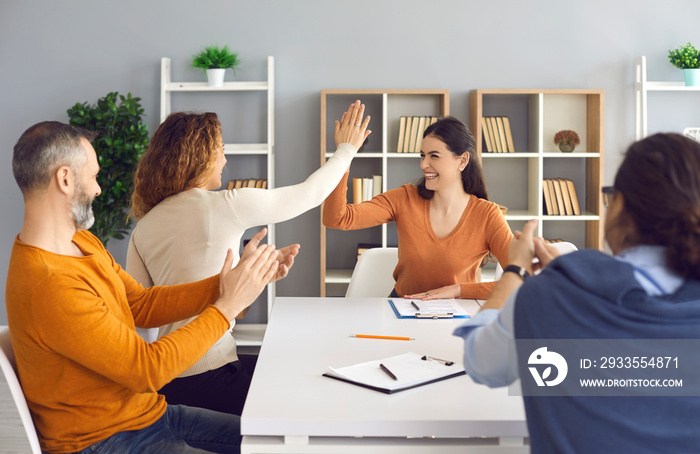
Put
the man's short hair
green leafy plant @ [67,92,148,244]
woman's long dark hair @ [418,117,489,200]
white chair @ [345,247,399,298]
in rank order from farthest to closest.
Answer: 1. green leafy plant @ [67,92,148,244]
2. white chair @ [345,247,399,298]
3. woman's long dark hair @ [418,117,489,200]
4. the man's short hair

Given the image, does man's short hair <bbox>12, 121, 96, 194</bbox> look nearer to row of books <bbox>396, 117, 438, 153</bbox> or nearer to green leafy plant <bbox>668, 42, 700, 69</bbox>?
row of books <bbox>396, 117, 438, 153</bbox>

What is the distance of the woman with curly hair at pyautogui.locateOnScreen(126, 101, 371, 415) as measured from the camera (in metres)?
1.98

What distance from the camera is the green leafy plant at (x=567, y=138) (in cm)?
450

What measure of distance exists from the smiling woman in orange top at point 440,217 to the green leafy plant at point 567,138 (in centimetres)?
192

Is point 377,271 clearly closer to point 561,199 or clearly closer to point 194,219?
point 194,219

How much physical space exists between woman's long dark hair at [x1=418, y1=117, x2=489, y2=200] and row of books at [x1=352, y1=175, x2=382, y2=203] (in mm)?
1659

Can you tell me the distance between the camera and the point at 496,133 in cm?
446

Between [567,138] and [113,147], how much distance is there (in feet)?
10.2

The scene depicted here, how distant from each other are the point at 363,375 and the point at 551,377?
52 cm

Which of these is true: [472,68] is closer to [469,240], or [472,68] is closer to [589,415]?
[469,240]

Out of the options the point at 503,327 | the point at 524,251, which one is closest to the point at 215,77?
the point at 524,251

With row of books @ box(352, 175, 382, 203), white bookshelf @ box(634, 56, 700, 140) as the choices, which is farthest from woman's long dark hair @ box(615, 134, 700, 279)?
white bookshelf @ box(634, 56, 700, 140)

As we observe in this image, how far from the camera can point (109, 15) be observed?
15.0 ft

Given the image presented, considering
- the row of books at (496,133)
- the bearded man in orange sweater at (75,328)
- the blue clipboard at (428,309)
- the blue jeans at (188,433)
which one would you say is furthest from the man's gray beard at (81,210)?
the row of books at (496,133)
